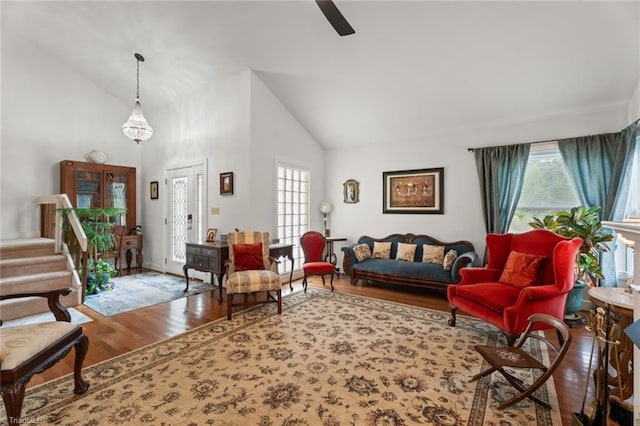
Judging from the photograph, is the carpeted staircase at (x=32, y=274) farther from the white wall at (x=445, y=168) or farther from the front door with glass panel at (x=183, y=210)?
the white wall at (x=445, y=168)

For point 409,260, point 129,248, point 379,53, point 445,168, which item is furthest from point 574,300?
point 129,248

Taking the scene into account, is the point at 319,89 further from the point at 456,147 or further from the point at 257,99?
the point at 456,147

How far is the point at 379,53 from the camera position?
3.75 metres

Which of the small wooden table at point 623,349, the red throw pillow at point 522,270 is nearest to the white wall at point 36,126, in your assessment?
the red throw pillow at point 522,270

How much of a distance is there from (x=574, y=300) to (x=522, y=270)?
3.32ft

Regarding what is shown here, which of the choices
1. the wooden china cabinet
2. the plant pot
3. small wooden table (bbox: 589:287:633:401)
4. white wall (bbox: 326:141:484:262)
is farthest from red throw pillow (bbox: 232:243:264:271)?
the plant pot

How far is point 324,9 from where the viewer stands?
6.75 feet

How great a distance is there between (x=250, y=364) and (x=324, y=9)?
2.81 meters

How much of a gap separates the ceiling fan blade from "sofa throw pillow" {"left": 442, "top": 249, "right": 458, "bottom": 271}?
11.4 feet

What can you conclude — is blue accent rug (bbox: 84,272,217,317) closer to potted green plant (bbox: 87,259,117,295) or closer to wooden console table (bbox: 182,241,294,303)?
potted green plant (bbox: 87,259,117,295)

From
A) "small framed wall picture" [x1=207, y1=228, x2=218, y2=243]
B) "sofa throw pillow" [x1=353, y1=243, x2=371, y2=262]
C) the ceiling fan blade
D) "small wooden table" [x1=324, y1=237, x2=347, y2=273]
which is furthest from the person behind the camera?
"small wooden table" [x1=324, y1=237, x2=347, y2=273]

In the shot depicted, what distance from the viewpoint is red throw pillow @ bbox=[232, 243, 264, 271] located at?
401 cm

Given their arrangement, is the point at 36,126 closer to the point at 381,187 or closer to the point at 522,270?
the point at 381,187

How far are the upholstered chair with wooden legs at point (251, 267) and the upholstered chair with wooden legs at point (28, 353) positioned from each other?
1.55 metres
